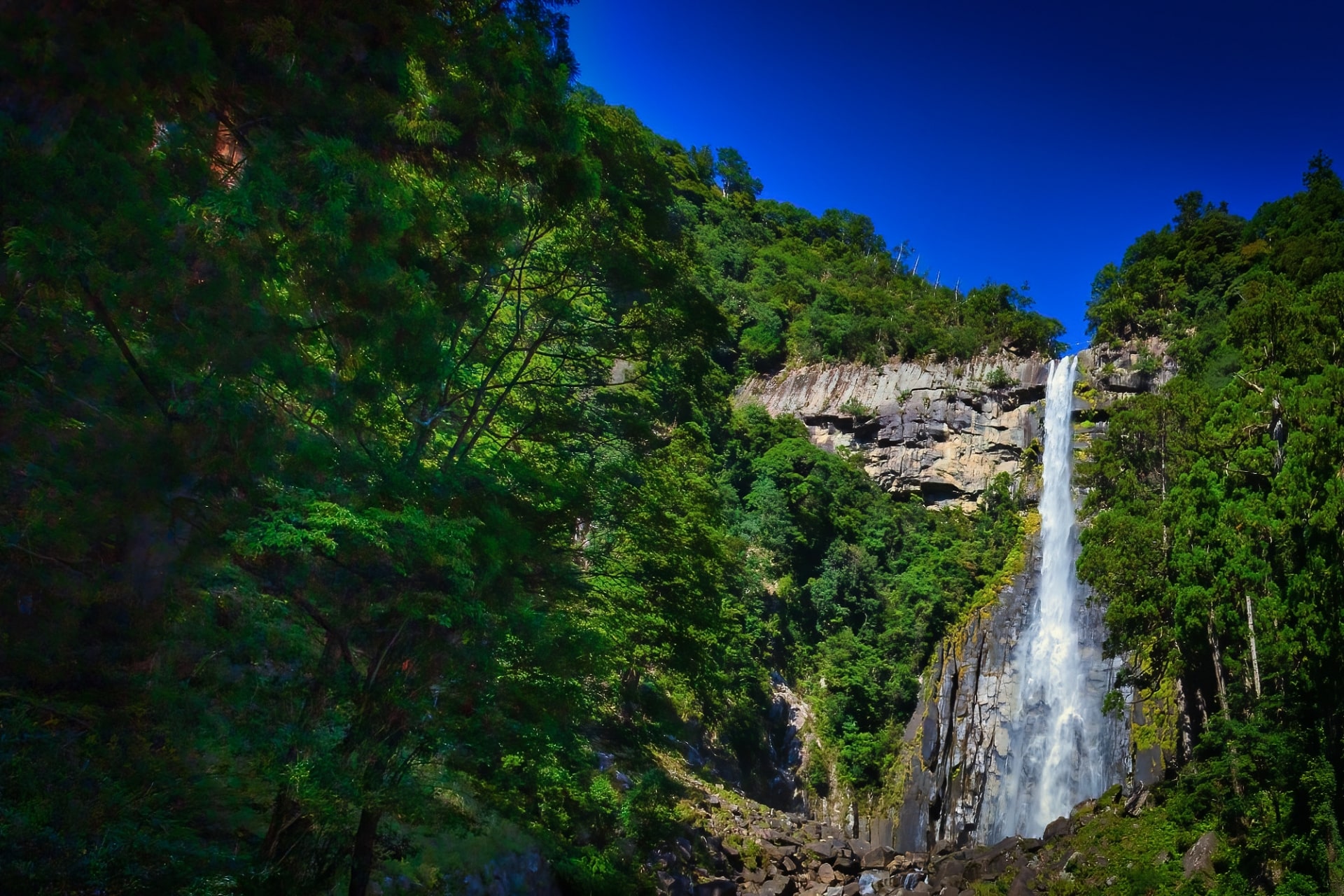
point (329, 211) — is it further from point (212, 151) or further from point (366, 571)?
point (366, 571)

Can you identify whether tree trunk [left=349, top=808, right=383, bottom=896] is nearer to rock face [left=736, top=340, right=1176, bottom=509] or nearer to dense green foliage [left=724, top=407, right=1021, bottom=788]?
dense green foliage [left=724, top=407, right=1021, bottom=788]

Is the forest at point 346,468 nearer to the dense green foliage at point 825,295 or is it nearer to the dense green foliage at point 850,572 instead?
the dense green foliage at point 850,572

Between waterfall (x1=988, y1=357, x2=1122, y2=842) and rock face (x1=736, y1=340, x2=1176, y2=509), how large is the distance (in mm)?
5582

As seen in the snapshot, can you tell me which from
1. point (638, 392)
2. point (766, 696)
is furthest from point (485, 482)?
point (766, 696)

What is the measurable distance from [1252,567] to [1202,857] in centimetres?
549

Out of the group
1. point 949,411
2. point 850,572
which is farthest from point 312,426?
point 949,411

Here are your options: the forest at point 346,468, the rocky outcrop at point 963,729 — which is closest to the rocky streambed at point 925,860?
the forest at point 346,468

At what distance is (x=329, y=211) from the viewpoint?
19.2 ft

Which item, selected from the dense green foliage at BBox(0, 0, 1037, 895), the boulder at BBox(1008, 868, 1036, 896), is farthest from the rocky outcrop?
the dense green foliage at BBox(0, 0, 1037, 895)

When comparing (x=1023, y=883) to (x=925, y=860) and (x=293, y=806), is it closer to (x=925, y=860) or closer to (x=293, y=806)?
(x=925, y=860)

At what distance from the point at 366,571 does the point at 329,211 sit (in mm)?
2907

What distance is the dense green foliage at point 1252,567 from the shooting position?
1320 centimetres

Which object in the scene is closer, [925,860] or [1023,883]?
[1023,883]

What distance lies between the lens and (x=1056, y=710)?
2581cm
